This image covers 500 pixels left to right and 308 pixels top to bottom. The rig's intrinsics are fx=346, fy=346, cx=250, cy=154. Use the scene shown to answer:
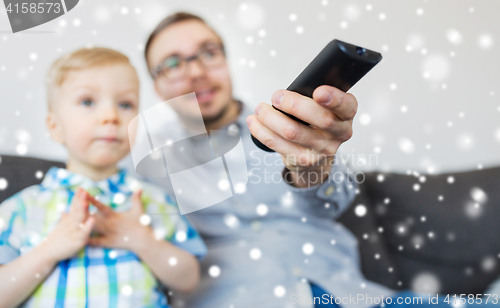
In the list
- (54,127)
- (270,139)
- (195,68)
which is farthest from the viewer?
(195,68)

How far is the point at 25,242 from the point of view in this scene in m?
0.61

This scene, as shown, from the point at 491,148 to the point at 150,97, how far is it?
0.97m

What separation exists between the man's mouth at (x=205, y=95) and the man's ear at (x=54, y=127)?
288mm

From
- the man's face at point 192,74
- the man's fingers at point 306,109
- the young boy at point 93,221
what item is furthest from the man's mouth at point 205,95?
the man's fingers at point 306,109

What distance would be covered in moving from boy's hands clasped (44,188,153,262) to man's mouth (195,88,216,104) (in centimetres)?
25

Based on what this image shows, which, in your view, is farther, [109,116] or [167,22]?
[167,22]

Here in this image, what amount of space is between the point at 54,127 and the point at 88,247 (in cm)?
25

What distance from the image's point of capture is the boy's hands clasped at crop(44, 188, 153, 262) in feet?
1.90

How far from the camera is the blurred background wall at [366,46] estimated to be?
2.60 feet

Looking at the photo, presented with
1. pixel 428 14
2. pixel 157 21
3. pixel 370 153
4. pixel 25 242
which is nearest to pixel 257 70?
pixel 157 21

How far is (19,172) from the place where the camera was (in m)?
0.77

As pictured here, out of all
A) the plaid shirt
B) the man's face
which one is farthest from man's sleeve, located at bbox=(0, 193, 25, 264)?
the man's face

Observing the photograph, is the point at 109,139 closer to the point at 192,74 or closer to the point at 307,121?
the point at 192,74

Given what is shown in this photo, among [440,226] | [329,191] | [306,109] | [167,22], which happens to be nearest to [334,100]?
[306,109]
